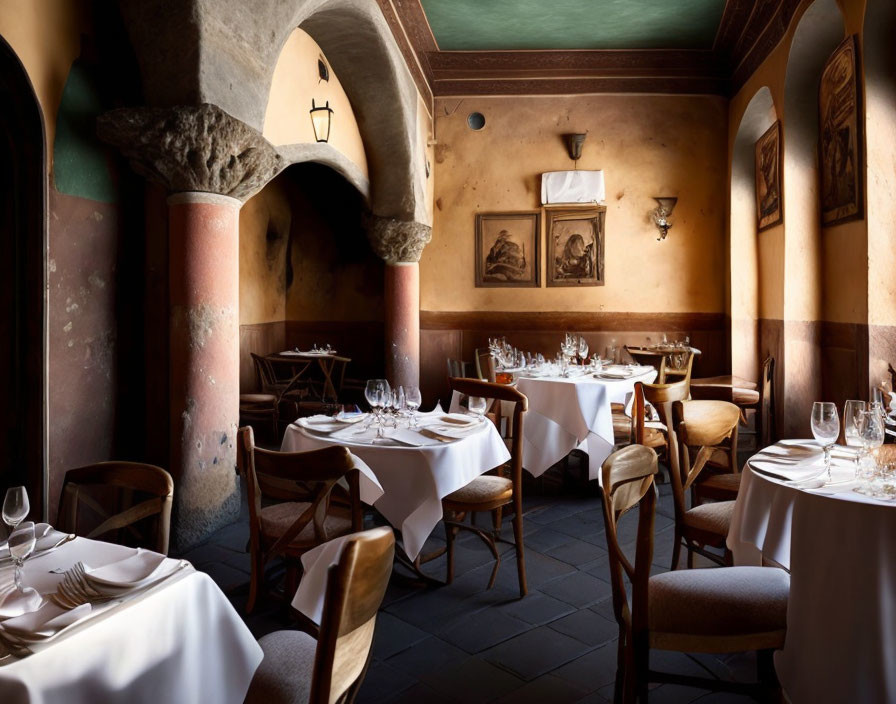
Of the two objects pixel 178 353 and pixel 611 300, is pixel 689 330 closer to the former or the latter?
pixel 611 300

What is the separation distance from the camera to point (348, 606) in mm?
1235

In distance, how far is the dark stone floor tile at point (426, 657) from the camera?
2.56 meters

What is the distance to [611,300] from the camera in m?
8.47

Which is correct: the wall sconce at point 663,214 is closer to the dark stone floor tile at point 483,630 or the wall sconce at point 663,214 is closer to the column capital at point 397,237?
the column capital at point 397,237

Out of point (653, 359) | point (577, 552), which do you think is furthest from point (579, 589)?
point (653, 359)

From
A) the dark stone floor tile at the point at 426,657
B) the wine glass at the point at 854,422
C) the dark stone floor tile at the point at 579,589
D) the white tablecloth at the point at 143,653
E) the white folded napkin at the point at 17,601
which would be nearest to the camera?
the white tablecloth at the point at 143,653

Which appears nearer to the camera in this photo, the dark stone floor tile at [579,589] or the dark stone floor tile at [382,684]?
the dark stone floor tile at [382,684]

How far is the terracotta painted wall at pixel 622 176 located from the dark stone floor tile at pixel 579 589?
5.44 meters

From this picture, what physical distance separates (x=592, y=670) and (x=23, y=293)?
3155 millimetres

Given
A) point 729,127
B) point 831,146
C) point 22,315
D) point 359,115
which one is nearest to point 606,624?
point 22,315

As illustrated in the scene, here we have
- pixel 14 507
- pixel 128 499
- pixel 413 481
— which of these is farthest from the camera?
pixel 413 481

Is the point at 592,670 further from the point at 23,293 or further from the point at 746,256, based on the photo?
the point at 746,256

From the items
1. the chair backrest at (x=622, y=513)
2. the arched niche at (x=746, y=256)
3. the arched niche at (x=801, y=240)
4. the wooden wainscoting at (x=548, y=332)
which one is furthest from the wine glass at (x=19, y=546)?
the arched niche at (x=746, y=256)

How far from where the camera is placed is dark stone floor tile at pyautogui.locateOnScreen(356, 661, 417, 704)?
93.0 inches
